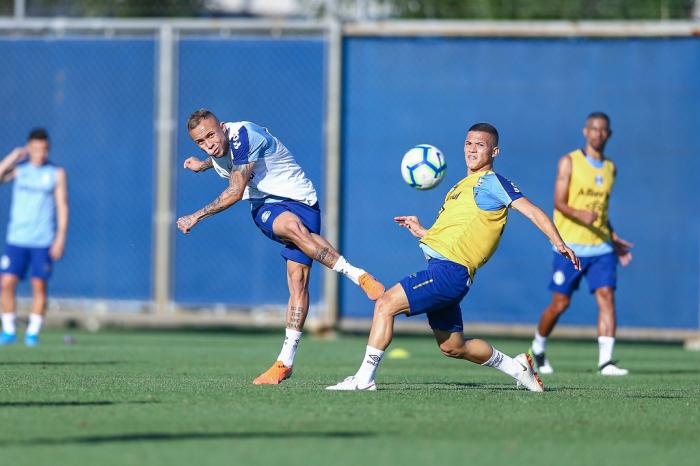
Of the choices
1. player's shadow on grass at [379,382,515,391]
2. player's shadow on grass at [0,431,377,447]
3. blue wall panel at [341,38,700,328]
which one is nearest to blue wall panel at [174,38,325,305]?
blue wall panel at [341,38,700,328]

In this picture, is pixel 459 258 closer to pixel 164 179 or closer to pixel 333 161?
pixel 333 161

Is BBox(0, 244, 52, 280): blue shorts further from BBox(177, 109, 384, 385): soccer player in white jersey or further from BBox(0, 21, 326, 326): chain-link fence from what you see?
BBox(177, 109, 384, 385): soccer player in white jersey

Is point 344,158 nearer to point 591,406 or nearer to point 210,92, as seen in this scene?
point 210,92

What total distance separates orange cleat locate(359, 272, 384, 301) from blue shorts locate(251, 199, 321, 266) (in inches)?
25.6

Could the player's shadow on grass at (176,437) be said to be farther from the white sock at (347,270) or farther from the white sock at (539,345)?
the white sock at (539,345)

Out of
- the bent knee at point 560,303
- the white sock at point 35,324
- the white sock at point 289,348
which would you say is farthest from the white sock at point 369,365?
the white sock at point 35,324

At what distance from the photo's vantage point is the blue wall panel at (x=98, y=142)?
19266 millimetres

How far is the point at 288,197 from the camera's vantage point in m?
10.2

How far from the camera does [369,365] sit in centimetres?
897

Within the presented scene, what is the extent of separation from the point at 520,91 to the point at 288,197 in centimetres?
873

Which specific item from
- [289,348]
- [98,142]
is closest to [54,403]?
[289,348]

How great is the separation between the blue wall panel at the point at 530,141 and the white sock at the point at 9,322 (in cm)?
468

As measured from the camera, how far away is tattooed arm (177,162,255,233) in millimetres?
9688

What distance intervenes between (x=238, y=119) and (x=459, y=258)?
10.5 m
